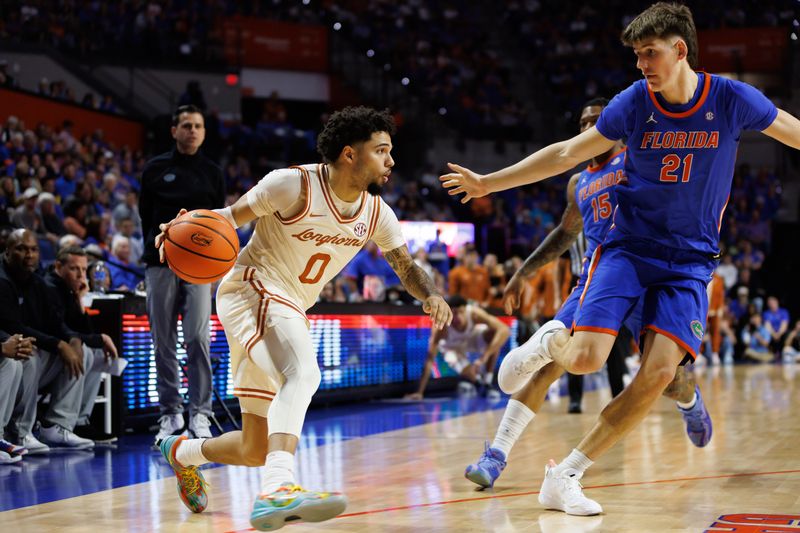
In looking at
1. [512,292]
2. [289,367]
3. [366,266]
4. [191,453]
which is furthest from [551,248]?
[366,266]

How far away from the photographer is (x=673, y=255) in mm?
4406

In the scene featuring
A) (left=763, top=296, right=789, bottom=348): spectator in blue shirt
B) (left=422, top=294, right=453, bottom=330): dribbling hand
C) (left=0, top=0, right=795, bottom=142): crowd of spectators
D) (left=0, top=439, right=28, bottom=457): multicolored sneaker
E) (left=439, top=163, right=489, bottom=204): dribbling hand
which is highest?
(left=0, top=0, right=795, bottom=142): crowd of spectators

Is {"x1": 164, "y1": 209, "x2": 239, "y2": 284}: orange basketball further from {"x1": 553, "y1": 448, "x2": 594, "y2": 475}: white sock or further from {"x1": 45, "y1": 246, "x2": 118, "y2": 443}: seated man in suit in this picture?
{"x1": 45, "y1": 246, "x2": 118, "y2": 443}: seated man in suit

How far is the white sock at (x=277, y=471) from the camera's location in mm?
3725

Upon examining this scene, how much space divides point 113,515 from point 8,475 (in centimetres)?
157

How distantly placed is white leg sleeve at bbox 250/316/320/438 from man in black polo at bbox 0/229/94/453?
3.25 m

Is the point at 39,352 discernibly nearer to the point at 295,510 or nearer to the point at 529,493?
the point at 529,493

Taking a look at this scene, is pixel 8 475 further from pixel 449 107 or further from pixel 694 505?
pixel 449 107

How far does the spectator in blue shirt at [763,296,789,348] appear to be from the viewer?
66.5 ft

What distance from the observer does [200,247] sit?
4.26 metres

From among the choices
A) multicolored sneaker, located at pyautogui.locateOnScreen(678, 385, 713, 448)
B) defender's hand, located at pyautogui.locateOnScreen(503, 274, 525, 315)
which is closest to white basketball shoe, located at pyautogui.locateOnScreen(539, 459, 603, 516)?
defender's hand, located at pyautogui.locateOnScreen(503, 274, 525, 315)

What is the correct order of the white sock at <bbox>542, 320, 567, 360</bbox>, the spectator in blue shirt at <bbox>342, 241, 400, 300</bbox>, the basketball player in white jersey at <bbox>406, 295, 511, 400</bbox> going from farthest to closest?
the spectator in blue shirt at <bbox>342, 241, 400, 300</bbox>
the basketball player in white jersey at <bbox>406, 295, 511, 400</bbox>
the white sock at <bbox>542, 320, 567, 360</bbox>

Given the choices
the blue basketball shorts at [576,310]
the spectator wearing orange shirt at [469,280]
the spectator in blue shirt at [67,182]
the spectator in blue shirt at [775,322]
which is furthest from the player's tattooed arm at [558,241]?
the spectator in blue shirt at [775,322]

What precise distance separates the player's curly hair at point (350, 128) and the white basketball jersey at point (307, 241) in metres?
0.11
